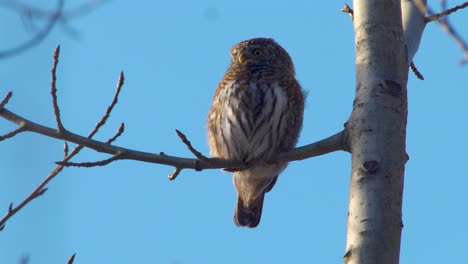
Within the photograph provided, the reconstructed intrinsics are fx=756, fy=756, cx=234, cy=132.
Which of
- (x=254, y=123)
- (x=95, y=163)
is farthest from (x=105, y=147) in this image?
(x=254, y=123)

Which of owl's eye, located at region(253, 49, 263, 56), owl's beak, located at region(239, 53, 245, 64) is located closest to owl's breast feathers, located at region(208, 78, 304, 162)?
owl's beak, located at region(239, 53, 245, 64)

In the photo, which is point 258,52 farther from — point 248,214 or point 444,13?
point 444,13

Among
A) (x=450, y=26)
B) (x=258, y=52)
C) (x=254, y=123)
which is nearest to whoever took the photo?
(x=450, y=26)

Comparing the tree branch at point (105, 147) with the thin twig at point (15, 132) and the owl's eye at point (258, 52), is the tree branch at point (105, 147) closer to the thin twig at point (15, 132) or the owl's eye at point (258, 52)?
the thin twig at point (15, 132)

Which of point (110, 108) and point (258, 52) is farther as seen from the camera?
point (258, 52)

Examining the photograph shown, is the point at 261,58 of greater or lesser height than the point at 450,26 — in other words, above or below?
above

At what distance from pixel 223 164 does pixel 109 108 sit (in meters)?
0.67

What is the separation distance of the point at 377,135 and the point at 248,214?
210cm

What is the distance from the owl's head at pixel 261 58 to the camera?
4655 mm

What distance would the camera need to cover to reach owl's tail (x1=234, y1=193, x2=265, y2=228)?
463cm

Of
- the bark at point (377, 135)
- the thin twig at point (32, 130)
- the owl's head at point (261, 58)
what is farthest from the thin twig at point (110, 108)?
the owl's head at point (261, 58)

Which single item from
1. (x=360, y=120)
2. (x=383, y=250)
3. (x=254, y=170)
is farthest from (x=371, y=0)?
(x=254, y=170)

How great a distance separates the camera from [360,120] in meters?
2.72

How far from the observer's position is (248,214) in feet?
15.2
